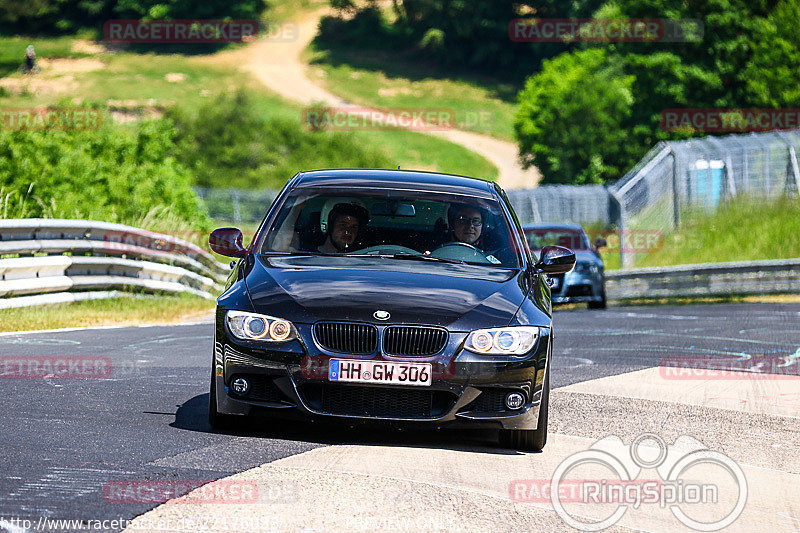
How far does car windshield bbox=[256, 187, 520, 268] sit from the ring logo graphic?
1.43 m

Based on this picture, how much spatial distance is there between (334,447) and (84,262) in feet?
33.1

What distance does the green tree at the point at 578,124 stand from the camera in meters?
68.8

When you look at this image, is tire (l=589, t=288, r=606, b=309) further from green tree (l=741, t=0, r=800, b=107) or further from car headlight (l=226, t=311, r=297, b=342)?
green tree (l=741, t=0, r=800, b=107)

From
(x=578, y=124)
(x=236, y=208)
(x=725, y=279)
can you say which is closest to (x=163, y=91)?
(x=578, y=124)

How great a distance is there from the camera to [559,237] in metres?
23.1

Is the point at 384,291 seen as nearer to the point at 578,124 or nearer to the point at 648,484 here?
the point at 648,484

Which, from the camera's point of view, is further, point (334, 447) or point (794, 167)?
point (794, 167)

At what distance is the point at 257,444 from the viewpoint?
23.1 ft

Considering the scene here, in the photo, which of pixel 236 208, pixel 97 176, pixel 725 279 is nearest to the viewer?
pixel 725 279

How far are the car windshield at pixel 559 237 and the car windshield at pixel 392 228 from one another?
566 inches

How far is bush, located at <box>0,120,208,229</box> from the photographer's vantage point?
851 inches

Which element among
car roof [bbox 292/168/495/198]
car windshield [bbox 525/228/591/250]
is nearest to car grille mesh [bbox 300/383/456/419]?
car roof [bbox 292/168/495/198]

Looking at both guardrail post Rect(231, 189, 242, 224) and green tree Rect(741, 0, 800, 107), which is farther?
green tree Rect(741, 0, 800, 107)

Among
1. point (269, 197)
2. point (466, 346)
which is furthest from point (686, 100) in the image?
point (466, 346)
